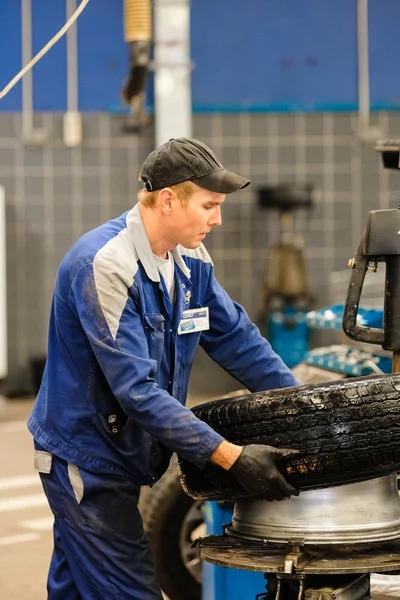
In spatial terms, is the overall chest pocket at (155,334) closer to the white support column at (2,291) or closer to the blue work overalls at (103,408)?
the blue work overalls at (103,408)

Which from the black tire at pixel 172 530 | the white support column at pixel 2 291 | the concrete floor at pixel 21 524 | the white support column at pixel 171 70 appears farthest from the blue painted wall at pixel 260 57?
the black tire at pixel 172 530

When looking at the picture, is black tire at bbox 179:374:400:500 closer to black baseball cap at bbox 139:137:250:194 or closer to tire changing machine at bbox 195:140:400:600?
tire changing machine at bbox 195:140:400:600

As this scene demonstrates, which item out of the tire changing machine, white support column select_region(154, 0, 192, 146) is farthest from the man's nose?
white support column select_region(154, 0, 192, 146)

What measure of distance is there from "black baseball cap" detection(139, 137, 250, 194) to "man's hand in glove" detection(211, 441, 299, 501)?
59 cm

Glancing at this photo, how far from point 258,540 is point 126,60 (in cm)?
696

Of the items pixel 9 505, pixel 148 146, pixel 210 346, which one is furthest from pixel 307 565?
pixel 148 146

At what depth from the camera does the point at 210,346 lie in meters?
2.73

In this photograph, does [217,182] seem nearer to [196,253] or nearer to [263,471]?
[196,253]

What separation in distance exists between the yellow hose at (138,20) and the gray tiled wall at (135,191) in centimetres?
88

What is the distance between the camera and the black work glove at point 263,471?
83.7 inches

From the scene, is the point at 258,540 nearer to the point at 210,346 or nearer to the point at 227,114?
the point at 210,346

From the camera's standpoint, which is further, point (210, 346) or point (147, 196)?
point (210, 346)

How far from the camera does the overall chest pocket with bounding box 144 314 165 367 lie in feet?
7.89

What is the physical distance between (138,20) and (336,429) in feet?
20.1
